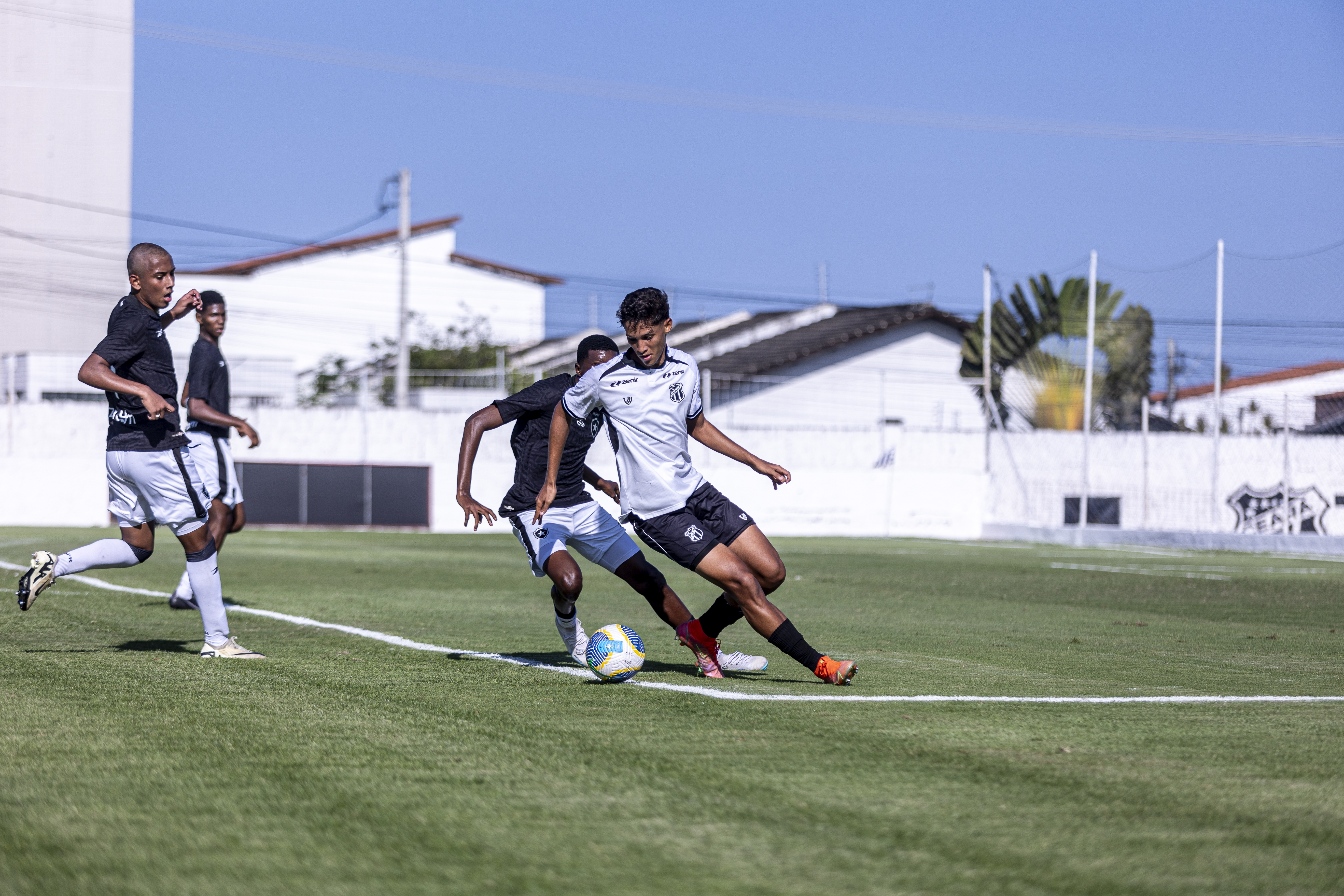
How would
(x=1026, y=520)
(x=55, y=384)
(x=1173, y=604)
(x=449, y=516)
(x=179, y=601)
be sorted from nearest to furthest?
(x=179, y=601), (x=1173, y=604), (x=1026, y=520), (x=449, y=516), (x=55, y=384)

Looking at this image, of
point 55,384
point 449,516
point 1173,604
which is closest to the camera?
point 1173,604

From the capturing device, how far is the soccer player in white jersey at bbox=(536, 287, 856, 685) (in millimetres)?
6777

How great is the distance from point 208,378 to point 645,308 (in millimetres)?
5240

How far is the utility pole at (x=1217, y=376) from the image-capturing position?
94.3 ft

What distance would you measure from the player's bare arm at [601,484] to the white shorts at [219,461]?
11.4 ft

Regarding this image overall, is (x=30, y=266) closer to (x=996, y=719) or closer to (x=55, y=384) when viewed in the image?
(x=55, y=384)

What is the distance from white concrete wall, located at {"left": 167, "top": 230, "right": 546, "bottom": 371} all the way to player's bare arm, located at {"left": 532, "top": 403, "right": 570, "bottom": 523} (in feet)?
157

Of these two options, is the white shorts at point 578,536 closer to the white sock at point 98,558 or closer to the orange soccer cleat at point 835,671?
the orange soccer cleat at point 835,671

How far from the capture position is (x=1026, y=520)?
3167cm

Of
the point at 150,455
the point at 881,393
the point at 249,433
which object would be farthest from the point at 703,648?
the point at 881,393

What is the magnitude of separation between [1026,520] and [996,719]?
1046 inches

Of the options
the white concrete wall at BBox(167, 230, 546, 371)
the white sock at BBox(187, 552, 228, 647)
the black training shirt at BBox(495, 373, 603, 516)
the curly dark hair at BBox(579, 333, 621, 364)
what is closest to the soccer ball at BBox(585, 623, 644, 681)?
the black training shirt at BBox(495, 373, 603, 516)

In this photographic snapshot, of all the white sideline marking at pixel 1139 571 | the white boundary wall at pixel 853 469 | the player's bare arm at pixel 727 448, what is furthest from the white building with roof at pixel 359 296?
the player's bare arm at pixel 727 448

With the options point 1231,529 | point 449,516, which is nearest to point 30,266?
point 449,516
